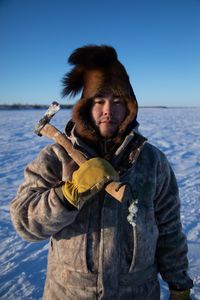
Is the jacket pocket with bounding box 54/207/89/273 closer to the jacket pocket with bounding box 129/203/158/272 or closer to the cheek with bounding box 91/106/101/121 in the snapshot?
the jacket pocket with bounding box 129/203/158/272

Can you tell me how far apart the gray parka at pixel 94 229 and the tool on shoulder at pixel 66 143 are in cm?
4

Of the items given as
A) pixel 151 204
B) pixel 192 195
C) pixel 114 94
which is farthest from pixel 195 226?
pixel 114 94

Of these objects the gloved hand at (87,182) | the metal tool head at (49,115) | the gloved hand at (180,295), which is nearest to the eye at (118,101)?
the metal tool head at (49,115)

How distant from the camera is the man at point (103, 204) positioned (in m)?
1.44

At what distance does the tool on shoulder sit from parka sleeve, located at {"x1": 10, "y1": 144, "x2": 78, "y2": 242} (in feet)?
0.14

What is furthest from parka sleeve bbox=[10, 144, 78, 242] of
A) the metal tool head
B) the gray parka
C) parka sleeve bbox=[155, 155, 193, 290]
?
parka sleeve bbox=[155, 155, 193, 290]

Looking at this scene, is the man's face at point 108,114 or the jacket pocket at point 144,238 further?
the man's face at point 108,114

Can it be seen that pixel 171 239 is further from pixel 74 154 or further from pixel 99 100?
pixel 99 100

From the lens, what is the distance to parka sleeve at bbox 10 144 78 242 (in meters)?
1.38

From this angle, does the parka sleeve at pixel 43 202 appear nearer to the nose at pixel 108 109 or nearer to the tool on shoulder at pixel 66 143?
the tool on shoulder at pixel 66 143

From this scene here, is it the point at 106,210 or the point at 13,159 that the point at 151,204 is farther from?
the point at 13,159

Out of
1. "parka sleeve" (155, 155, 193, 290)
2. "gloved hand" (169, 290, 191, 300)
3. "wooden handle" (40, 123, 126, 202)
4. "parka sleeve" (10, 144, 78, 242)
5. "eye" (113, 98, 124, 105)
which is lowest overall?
"gloved hand" (169, 290, 191, 300)

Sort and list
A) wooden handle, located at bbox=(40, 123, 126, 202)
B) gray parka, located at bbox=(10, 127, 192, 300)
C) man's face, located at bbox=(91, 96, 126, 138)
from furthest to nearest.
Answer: man's face, located at bbox=(91, 96, 126, 138) < gray parka, located at bbox=(10, 127, 192, 300) < wooden handle, located at bbox=(40, 123, 126, 202)

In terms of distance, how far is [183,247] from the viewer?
71.0 inches
